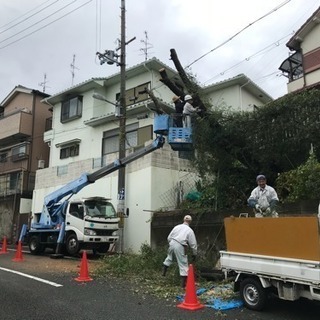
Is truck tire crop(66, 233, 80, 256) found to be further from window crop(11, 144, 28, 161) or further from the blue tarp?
window crop(11, 144, 28, 161)

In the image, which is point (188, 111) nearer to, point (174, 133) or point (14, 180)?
point (174, 133)

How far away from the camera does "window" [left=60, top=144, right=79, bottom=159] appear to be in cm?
2578

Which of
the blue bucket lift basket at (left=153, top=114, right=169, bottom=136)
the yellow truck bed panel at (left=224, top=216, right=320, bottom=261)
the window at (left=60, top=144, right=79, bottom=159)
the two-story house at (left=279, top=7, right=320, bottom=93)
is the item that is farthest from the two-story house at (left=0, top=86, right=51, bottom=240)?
the yellow truck bed panel at (left=224, top=216, right=320, bottom=261)

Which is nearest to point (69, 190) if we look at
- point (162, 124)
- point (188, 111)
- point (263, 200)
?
point (162, 124)

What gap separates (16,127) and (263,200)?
25.1 metres

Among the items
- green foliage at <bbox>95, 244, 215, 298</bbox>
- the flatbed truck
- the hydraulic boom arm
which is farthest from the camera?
the hydraulic boom arm

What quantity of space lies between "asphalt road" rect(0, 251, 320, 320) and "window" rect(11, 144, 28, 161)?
2066cm

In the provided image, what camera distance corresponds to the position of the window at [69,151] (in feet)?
84.6

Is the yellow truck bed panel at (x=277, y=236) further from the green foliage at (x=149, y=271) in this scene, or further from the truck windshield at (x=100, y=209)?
the truck windshield at (x=100, y=209)

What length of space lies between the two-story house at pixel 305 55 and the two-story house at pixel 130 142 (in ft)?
8.69

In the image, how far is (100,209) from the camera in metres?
16.3

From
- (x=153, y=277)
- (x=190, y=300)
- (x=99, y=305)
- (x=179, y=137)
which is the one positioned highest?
(x=179, y=137)

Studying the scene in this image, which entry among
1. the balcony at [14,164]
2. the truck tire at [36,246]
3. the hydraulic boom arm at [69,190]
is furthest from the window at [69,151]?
the truck tire at [36,246]

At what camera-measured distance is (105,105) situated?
25141 millimetres
